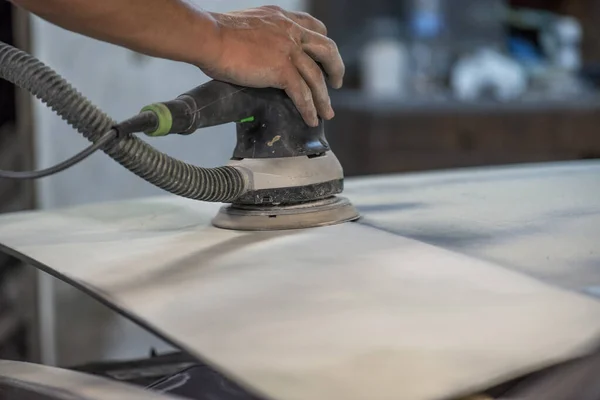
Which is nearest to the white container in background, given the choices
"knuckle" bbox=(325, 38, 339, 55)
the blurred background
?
the blurred background

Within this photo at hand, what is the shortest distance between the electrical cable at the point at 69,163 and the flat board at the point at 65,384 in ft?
0.54

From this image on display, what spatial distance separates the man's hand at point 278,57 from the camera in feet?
2.54

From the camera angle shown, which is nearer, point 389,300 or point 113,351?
point 389,300

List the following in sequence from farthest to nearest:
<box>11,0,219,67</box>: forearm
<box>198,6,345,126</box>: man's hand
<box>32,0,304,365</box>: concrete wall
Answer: <box>32,0,304,365</box>: concrete wall → <box>198,6,345,126</box>: man's hand → <box>11,0,219,67</box>: forearm

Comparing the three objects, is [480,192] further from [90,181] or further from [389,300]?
[90,181]

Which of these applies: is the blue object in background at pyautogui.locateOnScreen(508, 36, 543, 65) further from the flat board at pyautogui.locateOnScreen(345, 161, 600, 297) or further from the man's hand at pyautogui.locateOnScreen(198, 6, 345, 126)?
the man's hand at pyautogui.locateOnScreen(198, 6, 345, 126)

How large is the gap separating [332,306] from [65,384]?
208 mm

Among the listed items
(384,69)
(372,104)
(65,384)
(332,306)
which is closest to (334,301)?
(332,306)

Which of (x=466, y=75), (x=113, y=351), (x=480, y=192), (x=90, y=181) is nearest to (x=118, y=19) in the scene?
(x=480, y=192)

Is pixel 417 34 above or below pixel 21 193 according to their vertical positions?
above

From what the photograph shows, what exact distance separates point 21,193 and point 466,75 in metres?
1.75

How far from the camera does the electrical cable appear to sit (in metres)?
0.67

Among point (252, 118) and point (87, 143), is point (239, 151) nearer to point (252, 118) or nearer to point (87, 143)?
point (252, 118)

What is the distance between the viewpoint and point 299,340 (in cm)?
50
